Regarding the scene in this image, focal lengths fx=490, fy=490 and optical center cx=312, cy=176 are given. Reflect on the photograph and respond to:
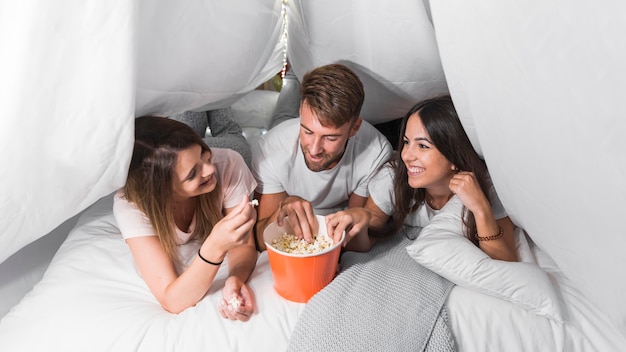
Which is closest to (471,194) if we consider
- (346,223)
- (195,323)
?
(346,223)

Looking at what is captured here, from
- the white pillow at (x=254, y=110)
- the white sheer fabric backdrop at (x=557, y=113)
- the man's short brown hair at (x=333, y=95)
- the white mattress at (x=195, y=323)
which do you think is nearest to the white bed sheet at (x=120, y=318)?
the white mattress at (x=195, y=323)

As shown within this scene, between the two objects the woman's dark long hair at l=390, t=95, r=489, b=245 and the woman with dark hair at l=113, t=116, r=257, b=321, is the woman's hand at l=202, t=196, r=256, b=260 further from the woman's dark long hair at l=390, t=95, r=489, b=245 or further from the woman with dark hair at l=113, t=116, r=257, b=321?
the woman's dark long hair at l=390, t=95, r=489, b=245

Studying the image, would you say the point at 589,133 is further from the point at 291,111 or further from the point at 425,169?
the point at 291,111

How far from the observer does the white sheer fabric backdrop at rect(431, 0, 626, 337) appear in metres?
0.68

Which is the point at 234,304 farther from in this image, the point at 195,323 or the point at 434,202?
the point at 434,202

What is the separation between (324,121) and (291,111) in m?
0.79

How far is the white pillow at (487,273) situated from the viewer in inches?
40.8

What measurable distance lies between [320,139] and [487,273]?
0.54m

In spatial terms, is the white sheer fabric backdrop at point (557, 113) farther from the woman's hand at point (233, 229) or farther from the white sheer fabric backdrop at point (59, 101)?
the white sheer fabric backdrop at point (59, 101)

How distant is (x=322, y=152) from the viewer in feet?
4.43

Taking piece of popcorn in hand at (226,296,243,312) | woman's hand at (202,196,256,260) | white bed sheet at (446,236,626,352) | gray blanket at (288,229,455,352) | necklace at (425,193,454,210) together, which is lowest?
white bed sheet at (446,236,626,352)

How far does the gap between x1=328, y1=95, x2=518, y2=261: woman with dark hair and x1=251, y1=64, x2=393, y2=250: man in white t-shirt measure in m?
0.08

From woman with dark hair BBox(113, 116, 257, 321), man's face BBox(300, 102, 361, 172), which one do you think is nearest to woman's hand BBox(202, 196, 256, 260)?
woman with dark hair BBox(113, 116, 257, 321)

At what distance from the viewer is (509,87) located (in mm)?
811
